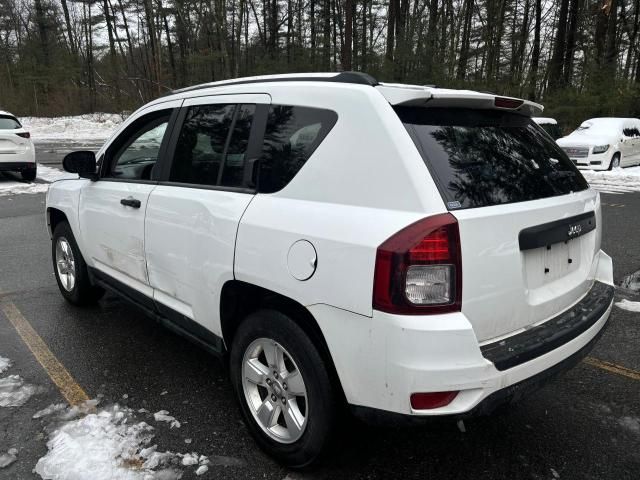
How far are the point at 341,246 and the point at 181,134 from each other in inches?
63.1

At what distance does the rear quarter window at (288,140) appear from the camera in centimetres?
230

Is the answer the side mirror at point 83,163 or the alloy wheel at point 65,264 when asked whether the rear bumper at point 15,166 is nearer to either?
the alloy wheel at point 65,264

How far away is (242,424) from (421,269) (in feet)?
5.07

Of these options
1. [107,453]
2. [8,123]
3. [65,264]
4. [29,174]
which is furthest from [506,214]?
[29,174]

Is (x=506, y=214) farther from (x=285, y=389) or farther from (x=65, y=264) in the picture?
(x=65, y=264)

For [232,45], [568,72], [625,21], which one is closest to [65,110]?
[232,45]

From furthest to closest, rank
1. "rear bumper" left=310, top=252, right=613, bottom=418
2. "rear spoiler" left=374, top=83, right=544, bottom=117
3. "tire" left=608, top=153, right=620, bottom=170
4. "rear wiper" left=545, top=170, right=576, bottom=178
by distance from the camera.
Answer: "tire" left=608, top=153, right=620, bottom=170 → "rear wiper" left=545, top=170, right=576, bottom=178 → "rear spoiler" left=374, top=83, right=544, bottom=117 → "rear bumper" left=310, top=252, right=613, bottom=418

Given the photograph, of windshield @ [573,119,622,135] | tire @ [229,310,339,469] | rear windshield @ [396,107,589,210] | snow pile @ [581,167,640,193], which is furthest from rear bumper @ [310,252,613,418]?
windshield @ [573,119,622,135]

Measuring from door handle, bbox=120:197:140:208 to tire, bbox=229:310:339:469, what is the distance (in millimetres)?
1193

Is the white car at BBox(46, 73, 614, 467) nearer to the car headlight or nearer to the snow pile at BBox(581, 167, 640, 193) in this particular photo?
the snow pile at BBox(581, 167, 640, 193)

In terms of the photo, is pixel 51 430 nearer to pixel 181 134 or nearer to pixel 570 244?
pixel 181 134

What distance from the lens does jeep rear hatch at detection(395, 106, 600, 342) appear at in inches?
78.6

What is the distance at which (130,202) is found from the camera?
3270 mm

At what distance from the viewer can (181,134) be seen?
3.12 m
